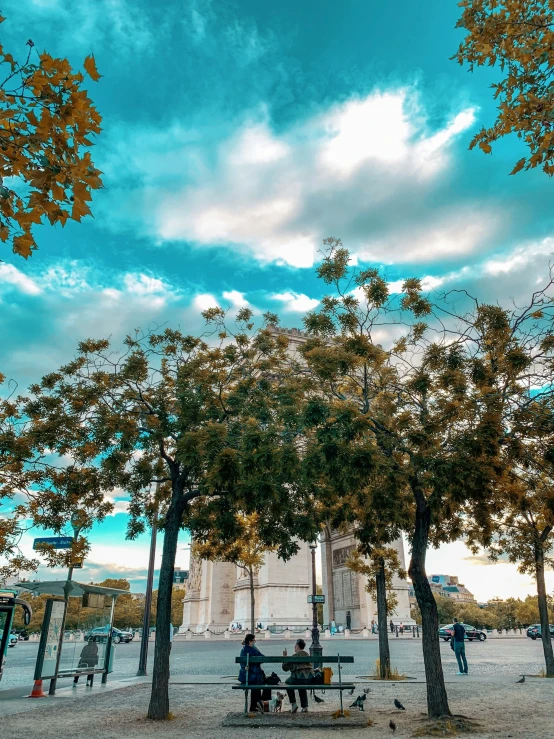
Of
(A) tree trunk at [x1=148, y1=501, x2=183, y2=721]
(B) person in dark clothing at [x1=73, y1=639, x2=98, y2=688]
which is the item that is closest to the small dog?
(A) tree trunk at [x1=148, y1=501, x2=183, y2=721]

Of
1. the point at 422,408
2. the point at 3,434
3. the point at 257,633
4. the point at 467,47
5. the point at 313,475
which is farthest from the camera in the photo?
the point at 257,633

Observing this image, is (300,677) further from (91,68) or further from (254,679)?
(91,68)

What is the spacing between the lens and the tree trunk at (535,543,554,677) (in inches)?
744

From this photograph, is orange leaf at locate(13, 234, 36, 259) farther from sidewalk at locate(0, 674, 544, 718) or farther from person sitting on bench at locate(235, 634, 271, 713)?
sidewalk at locate(0, 674, 544, 718)

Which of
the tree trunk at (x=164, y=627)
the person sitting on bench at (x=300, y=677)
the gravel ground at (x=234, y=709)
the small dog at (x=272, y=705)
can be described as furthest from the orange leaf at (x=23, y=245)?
the small dog at (x=272, y=705)

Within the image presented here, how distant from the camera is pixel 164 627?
1287 centimetres

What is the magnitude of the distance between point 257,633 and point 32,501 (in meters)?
→ 37.8

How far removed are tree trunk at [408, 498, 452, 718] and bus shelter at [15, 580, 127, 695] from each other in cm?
1036

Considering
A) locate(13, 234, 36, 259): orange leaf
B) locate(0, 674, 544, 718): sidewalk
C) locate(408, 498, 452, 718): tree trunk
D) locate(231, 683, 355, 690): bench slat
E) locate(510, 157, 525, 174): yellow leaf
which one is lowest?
locate(0, 674, 544, 718): sidewalk

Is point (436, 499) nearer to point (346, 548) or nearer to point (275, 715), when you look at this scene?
point (275, 715)

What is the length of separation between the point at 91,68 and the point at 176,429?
35.7 ft

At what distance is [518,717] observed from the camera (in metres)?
11.1

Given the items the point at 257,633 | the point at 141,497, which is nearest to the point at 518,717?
the point at 141,497

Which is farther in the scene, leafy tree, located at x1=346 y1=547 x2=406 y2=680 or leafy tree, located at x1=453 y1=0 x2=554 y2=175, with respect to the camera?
leafy tree, located at x1=346 y1=547 x2=406 y2=680
